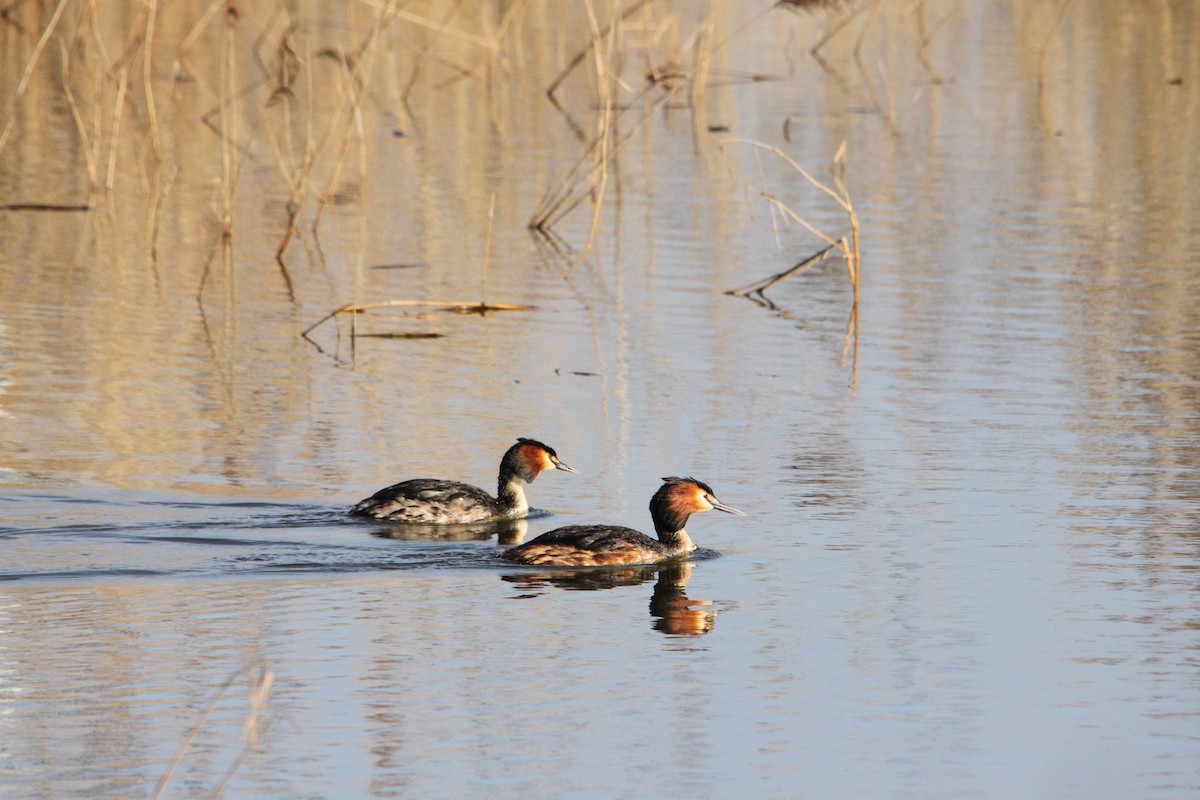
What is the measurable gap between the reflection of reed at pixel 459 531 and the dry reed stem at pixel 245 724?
7.43ft

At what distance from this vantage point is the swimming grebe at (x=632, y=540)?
9.03 metres

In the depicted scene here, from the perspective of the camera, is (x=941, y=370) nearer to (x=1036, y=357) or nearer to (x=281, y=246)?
(x=1036, y=357)

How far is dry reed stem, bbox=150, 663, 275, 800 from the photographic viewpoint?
503 cm

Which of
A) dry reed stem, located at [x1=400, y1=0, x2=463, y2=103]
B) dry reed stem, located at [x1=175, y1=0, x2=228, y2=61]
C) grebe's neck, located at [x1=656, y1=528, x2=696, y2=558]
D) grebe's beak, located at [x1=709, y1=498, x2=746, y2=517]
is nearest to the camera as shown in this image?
grebe's neck, located at [x1=656, y1=528, x2=696, y2=558]

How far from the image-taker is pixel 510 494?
10.2 meters

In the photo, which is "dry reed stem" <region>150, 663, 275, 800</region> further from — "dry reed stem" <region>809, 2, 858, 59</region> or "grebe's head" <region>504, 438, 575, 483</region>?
"dry reed stem" <region>809, 2, 858, 59</region>

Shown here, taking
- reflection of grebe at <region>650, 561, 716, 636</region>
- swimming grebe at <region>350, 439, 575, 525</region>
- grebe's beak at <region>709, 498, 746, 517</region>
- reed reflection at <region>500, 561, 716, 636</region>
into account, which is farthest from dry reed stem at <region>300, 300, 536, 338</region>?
A: reflection of grebe at <region>650, 561, 716, 636</region>

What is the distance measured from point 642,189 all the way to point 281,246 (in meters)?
5.67

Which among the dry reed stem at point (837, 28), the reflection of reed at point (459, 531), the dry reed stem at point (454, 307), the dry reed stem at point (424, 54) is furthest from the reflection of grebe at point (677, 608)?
the dry reed stem at point (837, 28)

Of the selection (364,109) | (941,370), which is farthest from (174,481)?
(364,109)

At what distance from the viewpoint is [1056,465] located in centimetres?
1089

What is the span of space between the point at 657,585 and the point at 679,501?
56cm

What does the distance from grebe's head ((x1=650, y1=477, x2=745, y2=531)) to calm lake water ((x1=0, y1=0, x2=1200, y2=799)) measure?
0.27 metres

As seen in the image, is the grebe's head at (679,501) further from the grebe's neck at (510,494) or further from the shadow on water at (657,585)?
the grebe's neck at (510,494)
